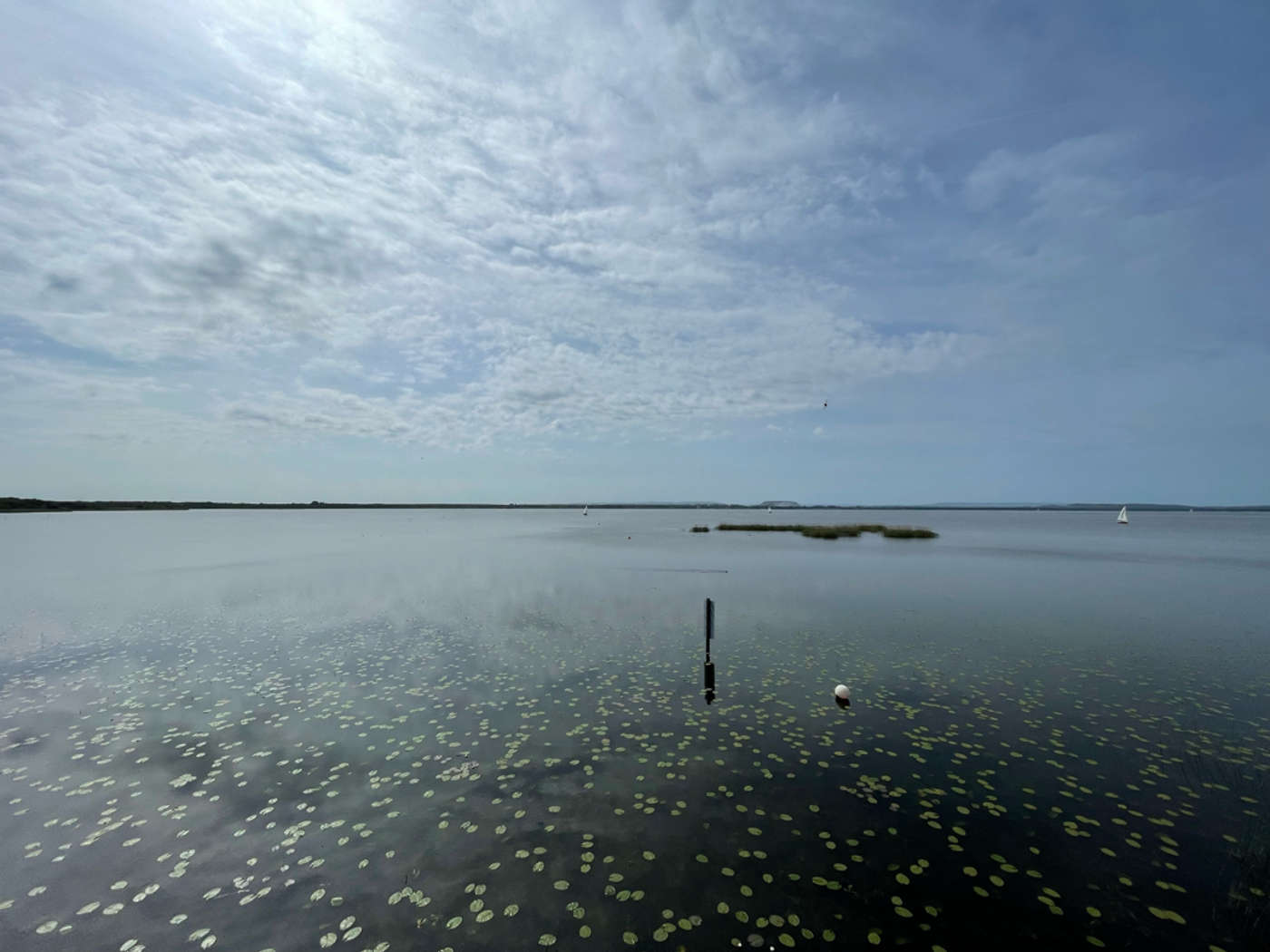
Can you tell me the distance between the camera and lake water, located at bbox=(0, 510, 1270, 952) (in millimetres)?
8961

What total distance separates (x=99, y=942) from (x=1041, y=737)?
69.3 feet

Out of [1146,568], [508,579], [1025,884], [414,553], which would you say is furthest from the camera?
[414,553]

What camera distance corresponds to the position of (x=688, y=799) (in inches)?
493

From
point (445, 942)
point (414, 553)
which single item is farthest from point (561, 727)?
point (414, 553)

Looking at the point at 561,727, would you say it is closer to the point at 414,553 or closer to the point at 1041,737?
the point at 1041,737

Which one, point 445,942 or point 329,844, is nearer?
point 445,942

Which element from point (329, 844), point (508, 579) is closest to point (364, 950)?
point (329, 844)

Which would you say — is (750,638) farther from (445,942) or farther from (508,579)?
(508,579)

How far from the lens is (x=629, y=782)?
13.4m

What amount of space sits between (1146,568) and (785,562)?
116 feet

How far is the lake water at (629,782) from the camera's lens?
29.4 feet

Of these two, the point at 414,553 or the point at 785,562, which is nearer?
the point at 785,562

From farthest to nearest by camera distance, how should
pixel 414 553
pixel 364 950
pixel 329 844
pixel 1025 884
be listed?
pixel 414 553 < pixel 329 844 < pixel 1025 884 < pixel 364 950

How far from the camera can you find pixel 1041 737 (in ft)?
51.9
